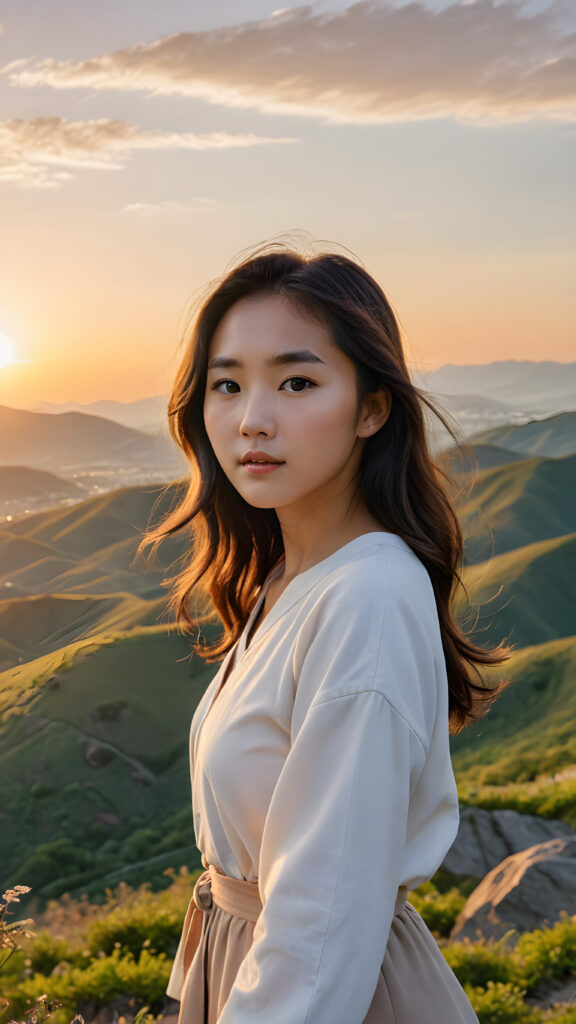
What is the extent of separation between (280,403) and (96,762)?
1999mm

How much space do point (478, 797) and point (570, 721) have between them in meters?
0.78

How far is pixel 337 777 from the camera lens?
1091mm

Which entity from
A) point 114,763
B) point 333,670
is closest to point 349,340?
point 333,670

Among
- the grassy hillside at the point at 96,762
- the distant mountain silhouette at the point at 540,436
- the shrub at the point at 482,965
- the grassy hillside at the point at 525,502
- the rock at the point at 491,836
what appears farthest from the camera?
the distant mountain silhouette at the point at 540,436

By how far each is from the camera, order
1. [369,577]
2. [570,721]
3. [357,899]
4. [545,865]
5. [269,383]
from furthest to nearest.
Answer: [570,721] → [545,865] → [269,383] → [369,577] → [357,899]

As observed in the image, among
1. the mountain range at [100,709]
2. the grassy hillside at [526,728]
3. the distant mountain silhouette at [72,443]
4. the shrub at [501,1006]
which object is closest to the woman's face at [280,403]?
the mountain range at [100,709]

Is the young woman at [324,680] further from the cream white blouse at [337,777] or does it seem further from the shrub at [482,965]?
the shrub at [482,965]

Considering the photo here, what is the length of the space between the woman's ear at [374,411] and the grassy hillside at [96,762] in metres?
1.78

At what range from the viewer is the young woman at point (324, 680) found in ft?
3.52

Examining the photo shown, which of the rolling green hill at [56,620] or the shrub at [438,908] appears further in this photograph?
the shrub at [438,908]

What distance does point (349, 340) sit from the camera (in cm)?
142

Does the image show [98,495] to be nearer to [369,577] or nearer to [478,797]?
[478,797]

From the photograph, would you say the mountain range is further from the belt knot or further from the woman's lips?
the belt knot

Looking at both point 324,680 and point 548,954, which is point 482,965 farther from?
point 324,680
